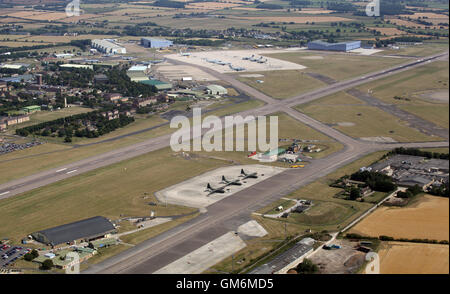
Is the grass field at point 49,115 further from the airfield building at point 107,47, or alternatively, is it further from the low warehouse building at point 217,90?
the airfield building at point 107,47

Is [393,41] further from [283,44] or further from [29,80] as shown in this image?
[29,80]

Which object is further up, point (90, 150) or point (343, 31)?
point (343, 31)

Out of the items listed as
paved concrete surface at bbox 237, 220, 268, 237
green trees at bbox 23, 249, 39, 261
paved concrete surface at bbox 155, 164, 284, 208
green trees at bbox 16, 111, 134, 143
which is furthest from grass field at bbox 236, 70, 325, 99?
green trees at bbox 23, 249, 39, 261

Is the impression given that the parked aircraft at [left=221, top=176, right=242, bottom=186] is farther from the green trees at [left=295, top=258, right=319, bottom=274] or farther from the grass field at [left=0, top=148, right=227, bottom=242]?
the green trees at [left=295, top=258, right=319, bottom=274]

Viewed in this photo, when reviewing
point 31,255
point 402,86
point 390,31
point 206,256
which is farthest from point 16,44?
point 206,256

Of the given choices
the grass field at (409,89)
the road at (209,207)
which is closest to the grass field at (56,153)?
the road at (209,207)

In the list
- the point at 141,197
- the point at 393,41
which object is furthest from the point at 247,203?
the point at 393,41

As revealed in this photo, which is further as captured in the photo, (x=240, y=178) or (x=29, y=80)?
(x=29, y=80)
